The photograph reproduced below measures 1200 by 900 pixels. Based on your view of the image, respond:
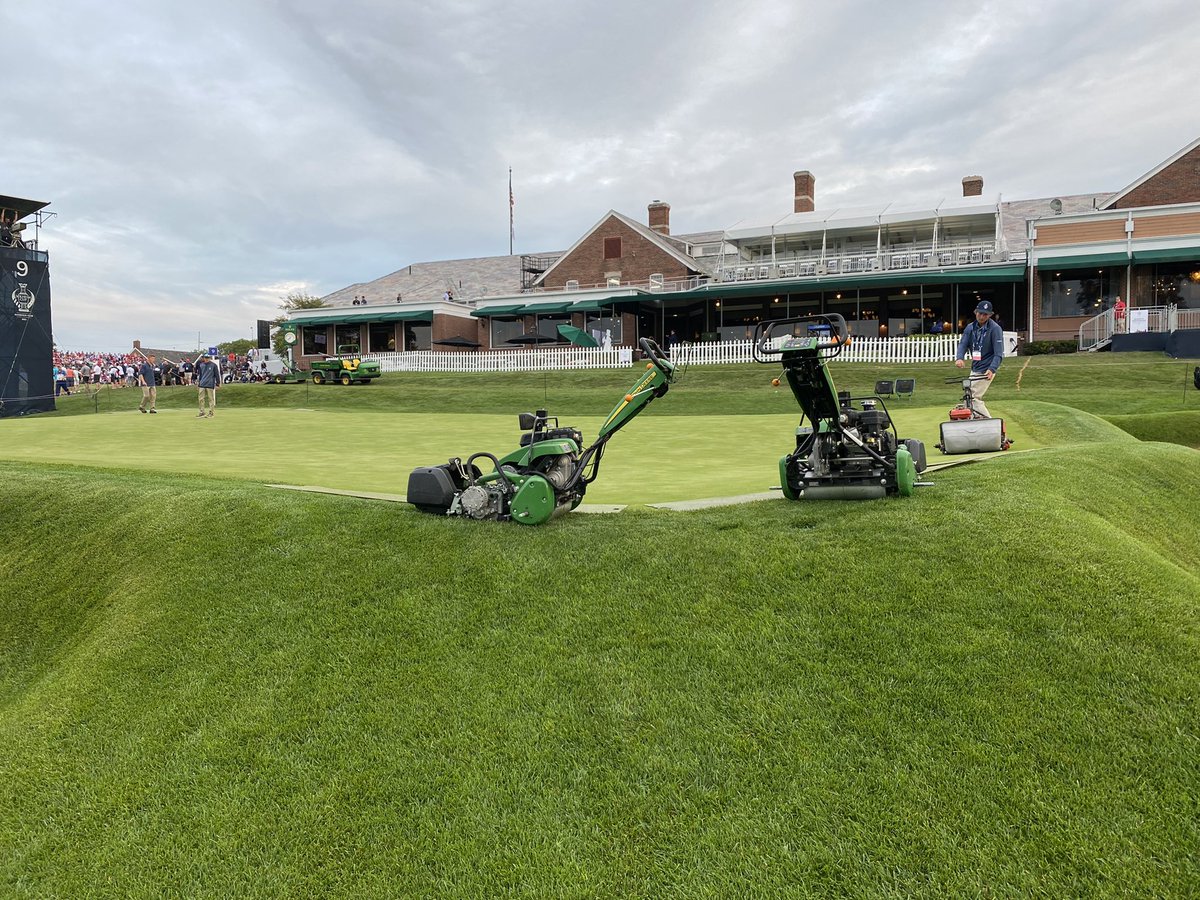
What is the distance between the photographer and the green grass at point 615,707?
3.07 m

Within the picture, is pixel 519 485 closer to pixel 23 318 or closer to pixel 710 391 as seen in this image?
pixel 710 391

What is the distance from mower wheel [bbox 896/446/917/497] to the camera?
606 cm

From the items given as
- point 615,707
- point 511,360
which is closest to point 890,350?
point 511,360

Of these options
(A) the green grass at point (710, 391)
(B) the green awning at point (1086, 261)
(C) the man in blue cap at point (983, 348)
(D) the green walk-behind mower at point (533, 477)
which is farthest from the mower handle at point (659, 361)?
(B) the green awning at point (1086, 261)

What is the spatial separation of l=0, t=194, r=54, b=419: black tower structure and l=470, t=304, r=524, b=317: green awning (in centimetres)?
2034

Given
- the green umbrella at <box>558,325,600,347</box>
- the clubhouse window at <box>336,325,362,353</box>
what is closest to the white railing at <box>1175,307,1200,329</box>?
the green umbrella at <box>558,325,600,347</box>

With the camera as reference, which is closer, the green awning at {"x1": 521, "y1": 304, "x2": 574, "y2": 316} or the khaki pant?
the khaki pant

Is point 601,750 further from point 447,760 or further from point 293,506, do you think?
point 293,506

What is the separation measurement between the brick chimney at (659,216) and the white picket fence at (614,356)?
16.0 m

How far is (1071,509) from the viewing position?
18.7 ft

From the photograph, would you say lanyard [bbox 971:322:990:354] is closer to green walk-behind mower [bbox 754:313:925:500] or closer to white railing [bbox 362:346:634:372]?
green walk-behind mower [bbox 754:313:925:500]

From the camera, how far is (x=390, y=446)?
14.6 metres

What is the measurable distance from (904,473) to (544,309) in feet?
120

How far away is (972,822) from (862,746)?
1.75 ft
